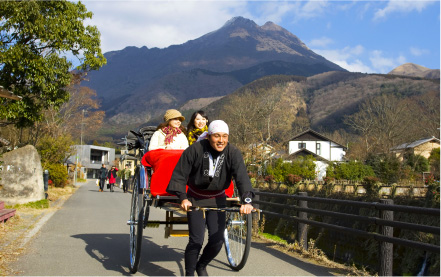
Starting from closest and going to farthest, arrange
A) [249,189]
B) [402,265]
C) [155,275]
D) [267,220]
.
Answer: [249,189] → [155,275] → [402,265] → [267,220]

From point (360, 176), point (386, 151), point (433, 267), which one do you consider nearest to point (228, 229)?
point (433, 267)

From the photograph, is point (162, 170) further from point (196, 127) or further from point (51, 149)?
point (51, 149)

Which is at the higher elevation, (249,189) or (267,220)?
(249,189)

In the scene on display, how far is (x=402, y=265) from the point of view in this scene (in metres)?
14.8

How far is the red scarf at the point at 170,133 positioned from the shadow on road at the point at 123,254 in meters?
1.85

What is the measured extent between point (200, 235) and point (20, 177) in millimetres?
13491

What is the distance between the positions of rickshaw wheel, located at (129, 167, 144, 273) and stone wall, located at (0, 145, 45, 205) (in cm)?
1109

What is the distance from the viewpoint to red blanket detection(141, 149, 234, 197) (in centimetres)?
635

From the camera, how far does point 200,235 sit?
207 inches

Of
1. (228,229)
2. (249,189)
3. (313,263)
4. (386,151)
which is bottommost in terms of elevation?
(313,263)

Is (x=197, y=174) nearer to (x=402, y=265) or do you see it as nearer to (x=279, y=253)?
(x=279, y=253)

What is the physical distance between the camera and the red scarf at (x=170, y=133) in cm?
717

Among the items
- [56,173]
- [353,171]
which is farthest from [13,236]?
[353,171]

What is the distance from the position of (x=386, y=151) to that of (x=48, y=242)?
51831 mm
